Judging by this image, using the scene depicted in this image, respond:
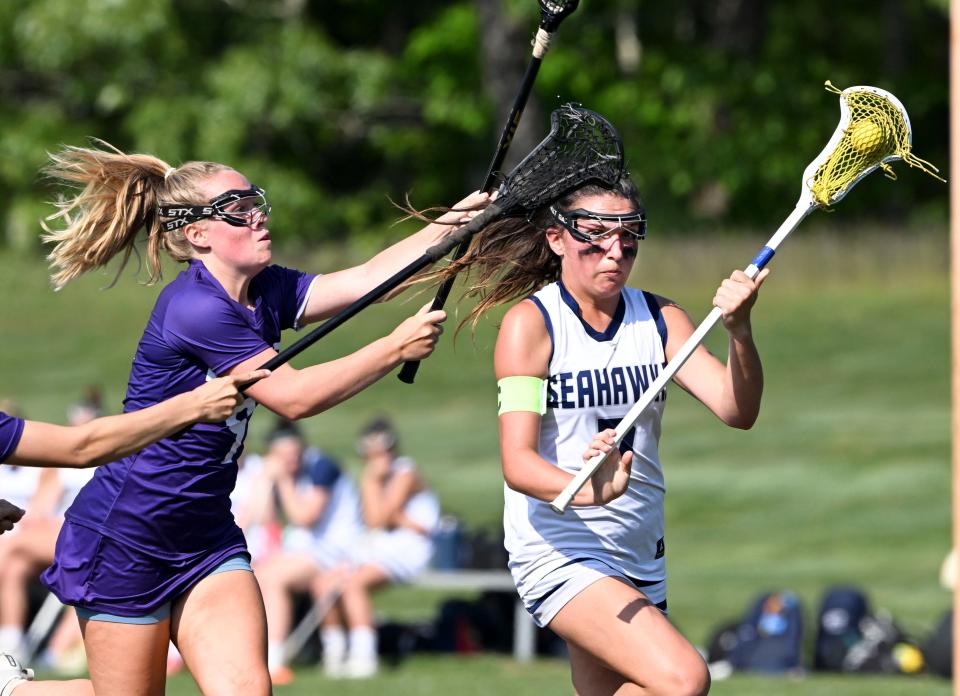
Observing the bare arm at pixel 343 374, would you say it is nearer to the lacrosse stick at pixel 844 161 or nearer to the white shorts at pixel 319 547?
the lacrosse stick at pixel 844 161

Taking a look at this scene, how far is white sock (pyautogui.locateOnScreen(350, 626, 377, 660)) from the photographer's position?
31.6 ft

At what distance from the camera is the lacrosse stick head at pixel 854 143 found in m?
4.86

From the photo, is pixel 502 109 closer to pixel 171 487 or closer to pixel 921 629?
pixel 921 629

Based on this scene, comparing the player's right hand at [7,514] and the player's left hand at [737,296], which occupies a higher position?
the player's left hand at [737,296]

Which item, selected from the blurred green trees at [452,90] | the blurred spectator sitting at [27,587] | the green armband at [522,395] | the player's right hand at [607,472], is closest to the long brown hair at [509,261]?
the green armband at [522,395]

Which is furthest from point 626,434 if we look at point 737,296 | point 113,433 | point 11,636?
point 11,636

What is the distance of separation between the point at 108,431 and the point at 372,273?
4.08ft

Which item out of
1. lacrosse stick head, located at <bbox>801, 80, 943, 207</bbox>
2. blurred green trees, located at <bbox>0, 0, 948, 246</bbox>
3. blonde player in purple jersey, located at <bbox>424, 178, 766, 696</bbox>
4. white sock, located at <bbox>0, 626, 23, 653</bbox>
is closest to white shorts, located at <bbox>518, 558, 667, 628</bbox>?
blonde player in purple jersey, located at <bbox>424, 178, 766, 696</bbox>

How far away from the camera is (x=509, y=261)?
5352 millimetres

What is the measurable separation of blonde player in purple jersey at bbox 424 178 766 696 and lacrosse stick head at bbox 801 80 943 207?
33 cm

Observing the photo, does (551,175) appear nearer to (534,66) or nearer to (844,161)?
(534,66)

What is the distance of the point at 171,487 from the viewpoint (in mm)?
4973

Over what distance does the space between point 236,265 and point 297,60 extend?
74.3 feet

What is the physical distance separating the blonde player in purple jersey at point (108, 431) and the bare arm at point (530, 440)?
822 millimetres
